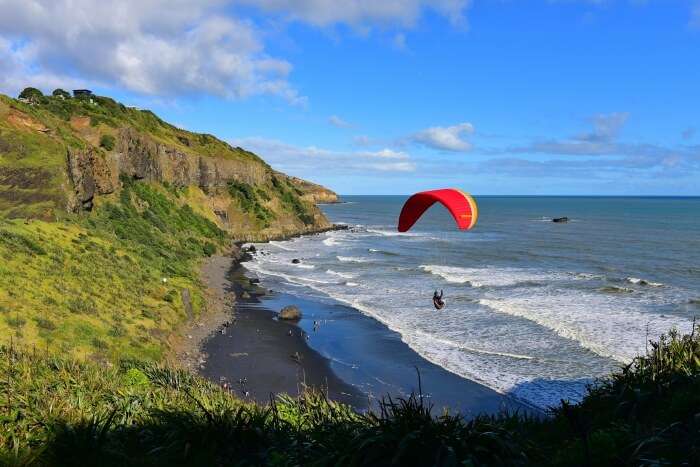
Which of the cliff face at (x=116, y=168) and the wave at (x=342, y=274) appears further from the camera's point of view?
the wave at (x=342, y=274)

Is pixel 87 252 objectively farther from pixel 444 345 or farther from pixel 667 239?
pixel 667 239

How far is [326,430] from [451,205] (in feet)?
26.0

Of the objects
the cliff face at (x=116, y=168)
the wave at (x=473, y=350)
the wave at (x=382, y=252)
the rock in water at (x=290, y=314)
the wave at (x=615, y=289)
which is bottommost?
the wave at (x=473, y=350)

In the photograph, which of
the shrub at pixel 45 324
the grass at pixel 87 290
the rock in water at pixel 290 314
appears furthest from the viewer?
the rock in water at pixel 290 314

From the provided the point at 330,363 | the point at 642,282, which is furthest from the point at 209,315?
the point at 642,282

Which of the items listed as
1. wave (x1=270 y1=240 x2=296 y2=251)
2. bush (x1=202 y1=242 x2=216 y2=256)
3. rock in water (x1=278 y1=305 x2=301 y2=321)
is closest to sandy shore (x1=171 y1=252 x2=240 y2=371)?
bush (x1=202 y1=242 x2=216 y2=256)

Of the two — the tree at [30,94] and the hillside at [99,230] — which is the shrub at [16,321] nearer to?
the hillside at [99,230]

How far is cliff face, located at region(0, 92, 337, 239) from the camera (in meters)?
33.9

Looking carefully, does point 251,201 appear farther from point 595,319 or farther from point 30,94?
point 595,319

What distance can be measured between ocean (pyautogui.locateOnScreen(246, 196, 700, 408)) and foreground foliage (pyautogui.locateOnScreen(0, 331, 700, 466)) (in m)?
10.9

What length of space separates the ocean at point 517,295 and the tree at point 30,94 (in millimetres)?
32672

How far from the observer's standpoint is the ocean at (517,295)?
2353 cm

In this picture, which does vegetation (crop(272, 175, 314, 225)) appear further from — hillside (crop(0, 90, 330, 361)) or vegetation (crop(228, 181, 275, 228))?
hillside (crop(0, 90, 330, 361))

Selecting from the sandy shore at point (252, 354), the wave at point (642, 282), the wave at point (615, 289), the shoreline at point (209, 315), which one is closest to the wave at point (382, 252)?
the shoreline at point (209, 315)
